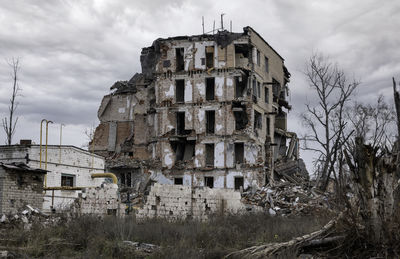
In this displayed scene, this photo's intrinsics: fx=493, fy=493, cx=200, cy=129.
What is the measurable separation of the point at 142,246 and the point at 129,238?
1258mm

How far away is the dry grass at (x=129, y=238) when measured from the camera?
1219 centimetres

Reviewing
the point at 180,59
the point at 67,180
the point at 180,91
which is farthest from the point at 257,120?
the point at 67,180

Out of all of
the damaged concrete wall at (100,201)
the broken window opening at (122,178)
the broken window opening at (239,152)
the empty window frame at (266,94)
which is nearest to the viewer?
the damaged concrete wall at (100,201)

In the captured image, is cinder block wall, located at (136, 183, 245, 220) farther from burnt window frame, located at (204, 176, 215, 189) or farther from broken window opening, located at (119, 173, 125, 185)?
broken window opening, located at (119, 173, 125, 185)

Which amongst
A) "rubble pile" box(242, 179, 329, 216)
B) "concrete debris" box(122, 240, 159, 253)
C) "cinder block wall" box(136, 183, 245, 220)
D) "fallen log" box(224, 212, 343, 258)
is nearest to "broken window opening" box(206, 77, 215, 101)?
"rubble pile" box(242, 179, 329, 216)

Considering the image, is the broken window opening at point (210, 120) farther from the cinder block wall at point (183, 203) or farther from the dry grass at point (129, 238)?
the dry grass at point (129, 238)

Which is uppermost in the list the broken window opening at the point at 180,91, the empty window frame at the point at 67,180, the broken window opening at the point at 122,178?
the broken window opening at the point at 180,91

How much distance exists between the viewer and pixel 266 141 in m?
39.8

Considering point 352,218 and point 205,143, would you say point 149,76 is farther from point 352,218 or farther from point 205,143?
point 352,218

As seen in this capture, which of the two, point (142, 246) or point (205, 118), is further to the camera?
point (205, 118)

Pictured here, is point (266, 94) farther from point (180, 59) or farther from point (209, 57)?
point (180, 59)

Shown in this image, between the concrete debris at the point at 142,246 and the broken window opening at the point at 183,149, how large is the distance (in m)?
24.8

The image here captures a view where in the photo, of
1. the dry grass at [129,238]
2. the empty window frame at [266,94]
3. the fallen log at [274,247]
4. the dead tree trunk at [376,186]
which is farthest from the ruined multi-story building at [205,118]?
the dead tree trunk at [376,186]

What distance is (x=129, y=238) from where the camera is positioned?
47.2 feet
